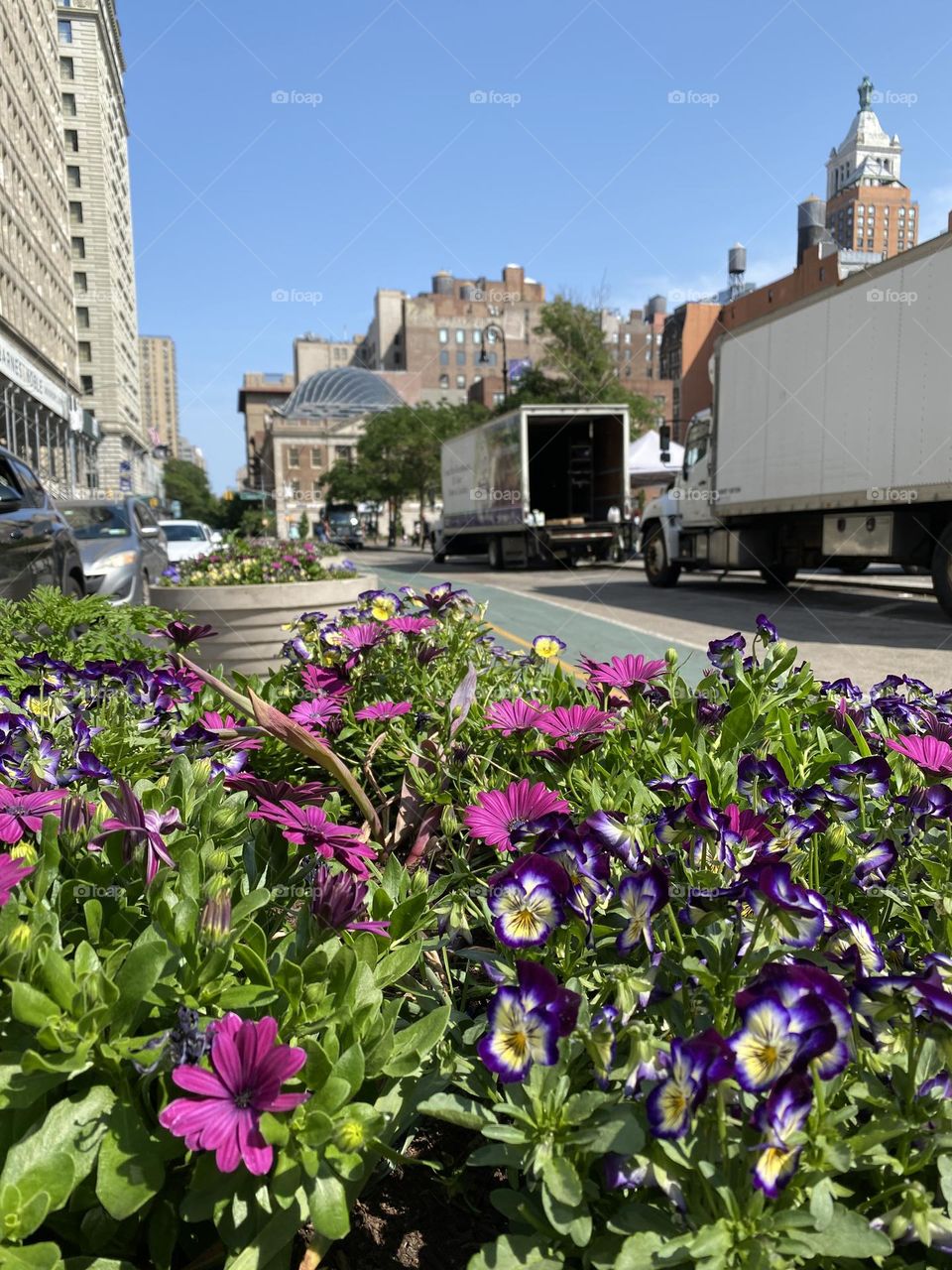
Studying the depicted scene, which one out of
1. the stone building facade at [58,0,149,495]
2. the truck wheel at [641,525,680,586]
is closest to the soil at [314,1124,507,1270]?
the truck wheel at [641,525,680,586]

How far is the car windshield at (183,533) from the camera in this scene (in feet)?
84.0

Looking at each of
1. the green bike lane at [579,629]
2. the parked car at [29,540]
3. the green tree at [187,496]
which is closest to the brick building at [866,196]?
the green bike lane at [579,629]

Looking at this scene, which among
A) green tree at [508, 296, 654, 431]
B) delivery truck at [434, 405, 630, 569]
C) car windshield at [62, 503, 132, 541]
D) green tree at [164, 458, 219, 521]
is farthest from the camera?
green tree at [164, 458, 219, 521]

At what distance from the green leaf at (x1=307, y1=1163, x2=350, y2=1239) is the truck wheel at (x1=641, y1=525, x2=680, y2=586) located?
1867 cm

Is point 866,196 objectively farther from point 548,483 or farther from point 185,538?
point 185,538

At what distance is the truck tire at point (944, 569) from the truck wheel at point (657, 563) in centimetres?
710

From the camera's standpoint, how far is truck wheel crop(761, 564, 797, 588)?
56.0ft

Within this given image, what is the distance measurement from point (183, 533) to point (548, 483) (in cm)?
1113

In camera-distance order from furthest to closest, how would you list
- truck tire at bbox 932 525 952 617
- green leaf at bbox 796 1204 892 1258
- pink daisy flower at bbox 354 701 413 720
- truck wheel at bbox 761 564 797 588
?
1. truck wheel at bbox 761 564 797 588
2. truck tire at bbox 932 525 952 617
3. pink daisy flower at bbox 354 701 413 720
4. green leaf at bbox 796 1204 892 1258

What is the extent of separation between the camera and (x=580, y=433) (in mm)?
28203

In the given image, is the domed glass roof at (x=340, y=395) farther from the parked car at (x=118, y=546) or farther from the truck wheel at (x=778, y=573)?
the parked car at (x=118, y=546)

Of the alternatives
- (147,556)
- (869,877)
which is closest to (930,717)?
(869,877)

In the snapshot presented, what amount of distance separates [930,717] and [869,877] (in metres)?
1.03

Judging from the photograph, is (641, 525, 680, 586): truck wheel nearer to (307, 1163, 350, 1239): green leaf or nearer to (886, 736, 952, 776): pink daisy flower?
(886, 736, 952, 776): pink daisy flower
